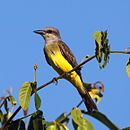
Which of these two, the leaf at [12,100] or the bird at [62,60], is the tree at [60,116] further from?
the bird at [62,60]

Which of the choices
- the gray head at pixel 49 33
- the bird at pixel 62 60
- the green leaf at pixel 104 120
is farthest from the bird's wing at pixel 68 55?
the green leaf at pixel 104 120

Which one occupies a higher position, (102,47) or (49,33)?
(49,33)

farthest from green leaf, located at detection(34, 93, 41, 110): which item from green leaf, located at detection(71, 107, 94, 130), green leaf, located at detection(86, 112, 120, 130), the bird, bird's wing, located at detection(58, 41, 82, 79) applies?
bird's wing, located at detection(58, 41, 82, 79)

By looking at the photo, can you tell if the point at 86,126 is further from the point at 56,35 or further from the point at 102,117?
the point at 56,35

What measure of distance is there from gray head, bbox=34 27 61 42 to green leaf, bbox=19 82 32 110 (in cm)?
448

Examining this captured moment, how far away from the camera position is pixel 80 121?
7.02 feet

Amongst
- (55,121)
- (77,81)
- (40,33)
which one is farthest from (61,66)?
(55,121)

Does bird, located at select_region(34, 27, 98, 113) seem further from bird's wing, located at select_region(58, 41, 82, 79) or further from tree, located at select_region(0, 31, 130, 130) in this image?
tree, located at select_region(0, 31, 130, 130)

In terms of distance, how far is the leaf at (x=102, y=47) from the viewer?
258cm

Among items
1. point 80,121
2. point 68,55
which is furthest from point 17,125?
point 68,55

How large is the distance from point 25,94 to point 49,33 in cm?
496

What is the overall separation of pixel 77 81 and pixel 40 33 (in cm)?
168

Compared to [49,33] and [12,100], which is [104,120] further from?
[49,33]

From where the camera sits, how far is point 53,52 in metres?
6.40
